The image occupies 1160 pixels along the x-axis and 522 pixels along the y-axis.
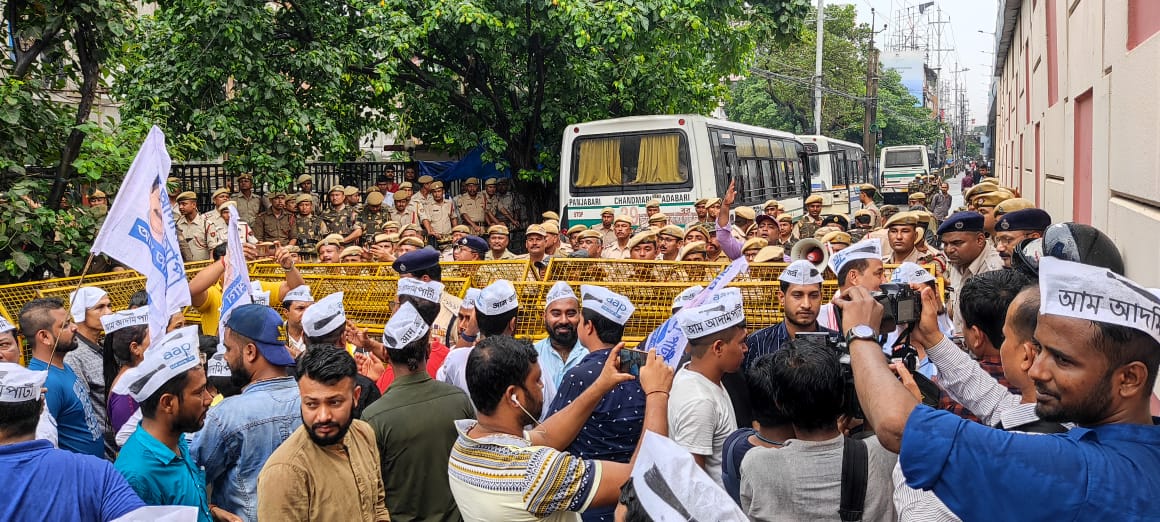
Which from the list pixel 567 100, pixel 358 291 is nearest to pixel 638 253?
pixel 358 291

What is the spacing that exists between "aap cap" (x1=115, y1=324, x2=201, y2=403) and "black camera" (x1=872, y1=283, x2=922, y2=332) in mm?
2714

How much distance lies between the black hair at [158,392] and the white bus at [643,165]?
1195 cm

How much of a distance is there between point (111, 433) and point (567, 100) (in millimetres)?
13709

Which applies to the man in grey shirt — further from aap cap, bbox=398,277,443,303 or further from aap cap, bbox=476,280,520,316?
aap cap, bbox=398,277,443,303

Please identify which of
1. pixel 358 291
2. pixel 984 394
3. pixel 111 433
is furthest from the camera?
pixel 358 291

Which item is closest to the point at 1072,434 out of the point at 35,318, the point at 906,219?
the point at 906,219

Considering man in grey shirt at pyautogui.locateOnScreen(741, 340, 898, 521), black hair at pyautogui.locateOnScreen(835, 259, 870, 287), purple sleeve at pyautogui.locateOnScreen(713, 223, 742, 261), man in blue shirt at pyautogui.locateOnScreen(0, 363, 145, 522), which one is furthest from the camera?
purple sleeve at pyautogui.locateOnScreen(713, 223, 742, 261)

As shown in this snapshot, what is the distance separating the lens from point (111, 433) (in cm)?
549

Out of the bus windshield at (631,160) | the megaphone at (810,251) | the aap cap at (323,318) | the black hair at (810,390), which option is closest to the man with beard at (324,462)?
the aap cap at (323,318)

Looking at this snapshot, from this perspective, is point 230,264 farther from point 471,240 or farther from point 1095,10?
point 1095,10

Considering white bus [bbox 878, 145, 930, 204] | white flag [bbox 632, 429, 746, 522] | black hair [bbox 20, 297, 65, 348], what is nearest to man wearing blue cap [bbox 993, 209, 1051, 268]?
white flag [bbox 632, 429, 746, 522]

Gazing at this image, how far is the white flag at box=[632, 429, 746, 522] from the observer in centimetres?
195

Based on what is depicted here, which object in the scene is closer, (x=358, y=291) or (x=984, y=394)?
(x=984, y=394)

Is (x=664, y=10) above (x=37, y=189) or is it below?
above
